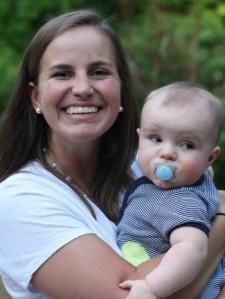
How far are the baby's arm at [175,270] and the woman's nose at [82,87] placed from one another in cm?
76

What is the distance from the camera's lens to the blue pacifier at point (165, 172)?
2.75 meters

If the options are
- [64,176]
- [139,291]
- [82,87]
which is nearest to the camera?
[139,291]

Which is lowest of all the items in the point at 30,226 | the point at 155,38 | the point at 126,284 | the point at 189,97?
the point at 155,38

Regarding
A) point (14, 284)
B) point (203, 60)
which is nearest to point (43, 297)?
point (14, 284)

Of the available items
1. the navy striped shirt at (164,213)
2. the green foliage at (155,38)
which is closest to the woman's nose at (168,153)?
the navy striped shirt at (164,213)

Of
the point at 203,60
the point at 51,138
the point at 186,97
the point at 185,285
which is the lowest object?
the point at 203,60

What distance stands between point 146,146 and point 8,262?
0.66 m

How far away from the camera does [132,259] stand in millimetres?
2805

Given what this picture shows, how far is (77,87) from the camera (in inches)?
119

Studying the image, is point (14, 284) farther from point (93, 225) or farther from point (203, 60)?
point (203, 60)

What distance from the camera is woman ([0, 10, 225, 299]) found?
269 centimetres

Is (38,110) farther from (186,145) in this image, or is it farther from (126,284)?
(126,284)

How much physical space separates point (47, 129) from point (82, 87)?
0.39 metres

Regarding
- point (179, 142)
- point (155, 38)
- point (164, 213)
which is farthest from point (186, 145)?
point (155, 38)
